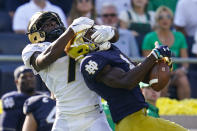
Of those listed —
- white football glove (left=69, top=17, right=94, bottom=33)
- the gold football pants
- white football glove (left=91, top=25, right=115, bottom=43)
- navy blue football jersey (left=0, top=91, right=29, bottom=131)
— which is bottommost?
navy blue football jersey (left=0, top=91, right=29, bottom=131)

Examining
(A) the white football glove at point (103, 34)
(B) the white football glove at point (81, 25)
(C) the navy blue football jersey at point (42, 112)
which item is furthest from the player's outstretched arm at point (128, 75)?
(C) the navy blue football jersey at point (42, 112)

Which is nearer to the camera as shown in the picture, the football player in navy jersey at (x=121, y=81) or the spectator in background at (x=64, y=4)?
the football player in navy jersey at (x=121, y=81)

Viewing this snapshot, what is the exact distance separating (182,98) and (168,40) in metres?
0.88

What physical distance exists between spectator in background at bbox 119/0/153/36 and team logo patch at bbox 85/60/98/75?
193 inches

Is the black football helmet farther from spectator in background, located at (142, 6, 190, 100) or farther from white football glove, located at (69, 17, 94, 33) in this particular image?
spectator in background, located at (142, 6, 190, 100)

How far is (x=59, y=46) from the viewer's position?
186 inches

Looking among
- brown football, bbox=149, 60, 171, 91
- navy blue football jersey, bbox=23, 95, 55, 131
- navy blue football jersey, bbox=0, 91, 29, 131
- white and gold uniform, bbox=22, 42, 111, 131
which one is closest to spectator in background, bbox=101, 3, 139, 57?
navy blue football jersey, bbox=0, 91, 29, 131

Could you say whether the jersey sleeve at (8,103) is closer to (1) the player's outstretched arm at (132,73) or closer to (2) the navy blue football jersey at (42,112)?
(2) the navy blue football jersey at (42,112)

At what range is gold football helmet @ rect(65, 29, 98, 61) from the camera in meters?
4.69

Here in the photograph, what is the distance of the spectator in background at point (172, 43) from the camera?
859cm

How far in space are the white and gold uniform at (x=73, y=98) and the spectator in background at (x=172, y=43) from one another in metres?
3.73

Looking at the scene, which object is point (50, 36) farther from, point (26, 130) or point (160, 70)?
point (26, 130)

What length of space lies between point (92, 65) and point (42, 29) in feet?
2.46

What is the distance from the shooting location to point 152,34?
28.7ft
